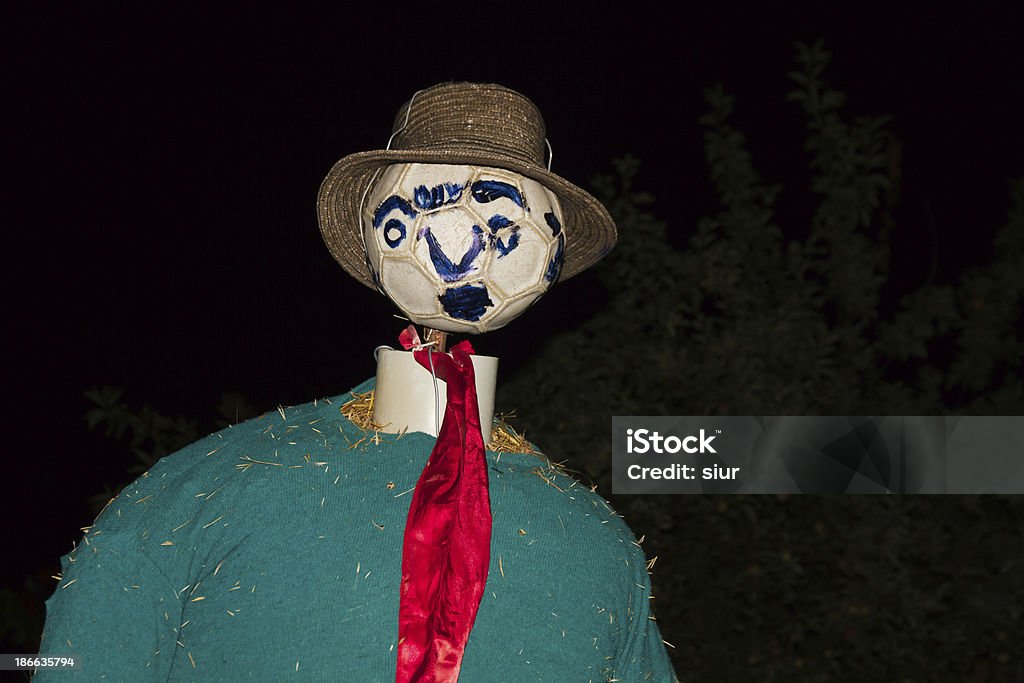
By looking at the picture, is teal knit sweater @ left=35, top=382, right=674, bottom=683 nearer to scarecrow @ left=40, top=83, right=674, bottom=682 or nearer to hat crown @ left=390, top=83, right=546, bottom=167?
scarecrow @ left=40, top=83, right=674, bottom=682

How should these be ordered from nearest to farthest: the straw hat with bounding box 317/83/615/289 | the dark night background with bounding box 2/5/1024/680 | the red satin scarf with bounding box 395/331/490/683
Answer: the red satin scarf with bounding box 395/331/490/683 < the straw hat with bounding box 317/83/615/289 < the dark night background with bounding box 2/5/1024/680

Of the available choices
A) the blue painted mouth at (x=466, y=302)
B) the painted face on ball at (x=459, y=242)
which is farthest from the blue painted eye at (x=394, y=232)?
the blue painted mouth at (x=466, y=302)

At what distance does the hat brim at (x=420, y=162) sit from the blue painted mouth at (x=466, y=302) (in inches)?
7.4

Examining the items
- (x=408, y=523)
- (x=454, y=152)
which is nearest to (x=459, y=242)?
(x=454, y=152)

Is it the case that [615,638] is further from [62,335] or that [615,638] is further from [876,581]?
[62,335]

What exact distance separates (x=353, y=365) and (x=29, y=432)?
1.25 m

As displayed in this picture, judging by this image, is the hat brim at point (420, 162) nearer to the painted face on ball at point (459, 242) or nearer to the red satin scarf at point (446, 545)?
the painted face on ball at point (459, 242)

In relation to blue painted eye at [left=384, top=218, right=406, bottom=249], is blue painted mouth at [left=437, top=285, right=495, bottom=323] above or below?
below

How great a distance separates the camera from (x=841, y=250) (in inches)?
143

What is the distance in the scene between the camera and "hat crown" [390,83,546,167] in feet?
5.15

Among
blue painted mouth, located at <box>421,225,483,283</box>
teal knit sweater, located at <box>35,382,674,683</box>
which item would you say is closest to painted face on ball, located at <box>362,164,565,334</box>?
blue painted mouth, located at <box>421,225,483,283</box>

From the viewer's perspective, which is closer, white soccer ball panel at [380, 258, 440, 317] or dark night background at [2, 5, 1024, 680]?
white soccer ball panel at [380, 258, 440, 317]

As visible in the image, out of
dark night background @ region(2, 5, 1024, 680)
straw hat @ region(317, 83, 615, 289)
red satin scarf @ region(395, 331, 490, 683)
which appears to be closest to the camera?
red satin scarf @ region(395, 331, 490, 683)

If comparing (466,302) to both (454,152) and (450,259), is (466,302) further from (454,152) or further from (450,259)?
(454,152)
